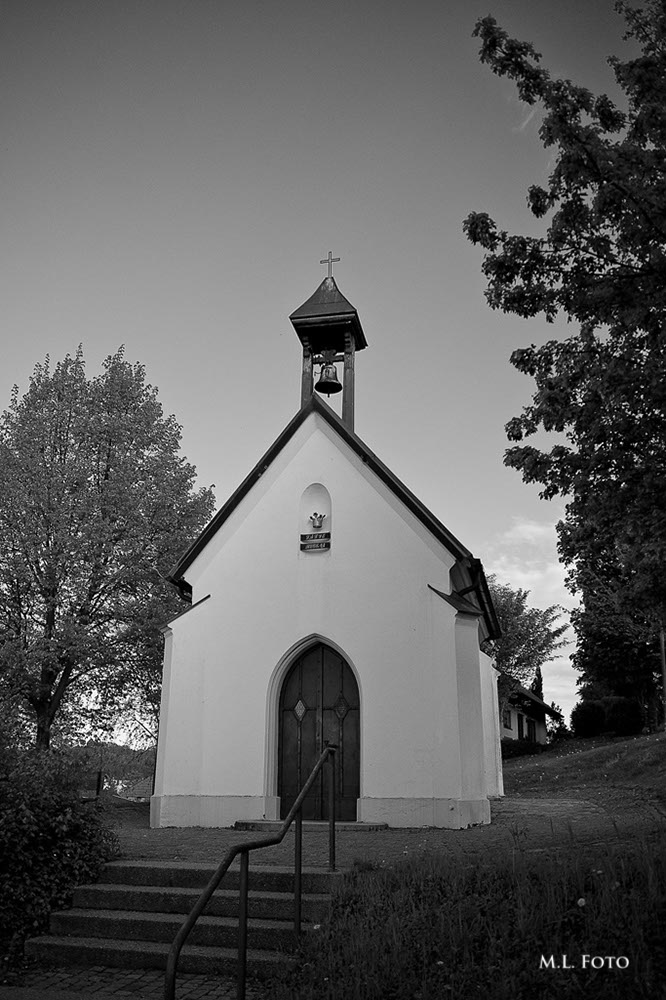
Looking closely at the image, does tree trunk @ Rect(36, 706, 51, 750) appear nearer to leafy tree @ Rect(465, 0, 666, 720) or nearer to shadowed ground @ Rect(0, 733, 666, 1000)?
shadowed ground @ Rect(0, 733, 666, 1000)

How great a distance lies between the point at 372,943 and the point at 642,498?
4946 mm

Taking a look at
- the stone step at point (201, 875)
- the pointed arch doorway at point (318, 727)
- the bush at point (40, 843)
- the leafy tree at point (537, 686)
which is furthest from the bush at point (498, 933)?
the leafy tree at point (537, 686)

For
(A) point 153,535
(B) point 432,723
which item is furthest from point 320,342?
(B) point 432,723

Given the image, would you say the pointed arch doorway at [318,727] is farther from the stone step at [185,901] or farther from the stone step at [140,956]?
the stone step at [140,956]

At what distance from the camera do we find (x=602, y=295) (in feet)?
28.5

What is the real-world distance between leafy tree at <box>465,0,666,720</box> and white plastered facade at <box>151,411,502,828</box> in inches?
179

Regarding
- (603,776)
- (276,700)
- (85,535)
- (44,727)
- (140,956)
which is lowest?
(140,956)

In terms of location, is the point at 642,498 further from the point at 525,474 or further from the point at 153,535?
the point at 153,535

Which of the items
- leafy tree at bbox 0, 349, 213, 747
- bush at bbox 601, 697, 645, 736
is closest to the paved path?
leafy tree at bbox 0, 349, 213, 747

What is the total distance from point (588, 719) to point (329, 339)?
34.1 meters

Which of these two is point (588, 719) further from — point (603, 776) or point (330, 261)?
point (330, 261)

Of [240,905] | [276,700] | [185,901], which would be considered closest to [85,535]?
[276,700]

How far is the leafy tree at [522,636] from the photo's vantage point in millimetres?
41938

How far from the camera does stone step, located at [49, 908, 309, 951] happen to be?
671cm
